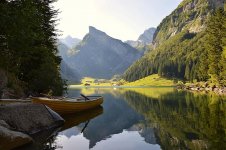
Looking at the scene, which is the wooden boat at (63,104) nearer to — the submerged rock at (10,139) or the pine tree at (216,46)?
the submerged rock at (10,139)

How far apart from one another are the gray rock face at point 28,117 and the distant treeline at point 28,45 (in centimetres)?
835

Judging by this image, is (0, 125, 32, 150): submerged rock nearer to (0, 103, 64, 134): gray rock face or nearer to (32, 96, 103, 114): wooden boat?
(0, 103, 64, 134): gray rock face

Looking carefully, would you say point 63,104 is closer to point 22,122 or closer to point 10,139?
point 22,122

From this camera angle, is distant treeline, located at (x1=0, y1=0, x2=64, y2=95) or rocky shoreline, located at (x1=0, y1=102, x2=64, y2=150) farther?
distant treeline, located at (x1=0, y1=0, x2=64, y2=95)

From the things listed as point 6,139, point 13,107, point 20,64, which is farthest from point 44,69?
point 6,139

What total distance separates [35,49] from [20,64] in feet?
18.2

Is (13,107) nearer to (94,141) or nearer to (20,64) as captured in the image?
(94,141)

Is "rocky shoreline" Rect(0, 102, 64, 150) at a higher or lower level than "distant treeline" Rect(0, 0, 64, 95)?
lower

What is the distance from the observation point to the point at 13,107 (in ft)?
76.8

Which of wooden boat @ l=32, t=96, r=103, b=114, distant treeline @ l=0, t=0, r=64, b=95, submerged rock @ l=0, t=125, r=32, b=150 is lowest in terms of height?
submerged rock @ l=0, t=125, r=32, b=150

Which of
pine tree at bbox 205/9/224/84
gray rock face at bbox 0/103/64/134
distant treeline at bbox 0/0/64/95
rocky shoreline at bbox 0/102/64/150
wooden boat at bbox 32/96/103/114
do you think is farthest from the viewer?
pine tree at bbox 205/9/224/84

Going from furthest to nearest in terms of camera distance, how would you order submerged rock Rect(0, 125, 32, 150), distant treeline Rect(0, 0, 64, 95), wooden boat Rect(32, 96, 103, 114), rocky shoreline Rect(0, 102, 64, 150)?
wooden boat Rect(32, 96, 103, 114), distant treeline Rect(0, 0, 64, 95), rocky shoreline Rect(0, 102, 64, 150), submerged rock Rect(0, 125, 32, 150)

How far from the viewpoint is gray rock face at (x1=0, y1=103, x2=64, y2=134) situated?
2231cm

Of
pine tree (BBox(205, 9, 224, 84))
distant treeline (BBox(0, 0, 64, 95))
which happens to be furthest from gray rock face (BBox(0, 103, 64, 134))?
pine tree (BBox(205, 9, 224, 84))
